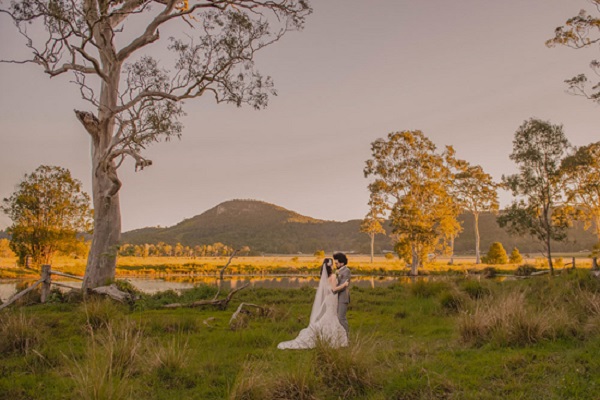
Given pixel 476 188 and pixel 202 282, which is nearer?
pixel 202 282

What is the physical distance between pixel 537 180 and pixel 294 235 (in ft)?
372

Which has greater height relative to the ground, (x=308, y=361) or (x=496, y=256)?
(x=308, y=361)

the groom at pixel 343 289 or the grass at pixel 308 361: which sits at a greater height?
the groom at pixel 343 289

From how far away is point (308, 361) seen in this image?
6074mm

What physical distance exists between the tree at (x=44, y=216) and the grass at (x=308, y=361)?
29.7m

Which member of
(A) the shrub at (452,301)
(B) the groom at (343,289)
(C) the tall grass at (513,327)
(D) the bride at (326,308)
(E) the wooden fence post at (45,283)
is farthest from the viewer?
(E) the wooden fence post at (45,283)

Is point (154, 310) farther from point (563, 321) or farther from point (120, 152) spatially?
point (563, 321)

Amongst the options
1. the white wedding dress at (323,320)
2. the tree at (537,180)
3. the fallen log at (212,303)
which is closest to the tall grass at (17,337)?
the white wedding dress at (323,320)

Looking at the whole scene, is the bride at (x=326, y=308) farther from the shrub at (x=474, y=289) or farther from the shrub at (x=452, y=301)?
the shrub at (x=474, y=289)

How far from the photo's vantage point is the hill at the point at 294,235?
11725cm

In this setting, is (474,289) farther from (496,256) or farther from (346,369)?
(496,256)

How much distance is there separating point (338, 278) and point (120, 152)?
12.0 meters

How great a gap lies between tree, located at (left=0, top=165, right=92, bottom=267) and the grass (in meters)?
29.7

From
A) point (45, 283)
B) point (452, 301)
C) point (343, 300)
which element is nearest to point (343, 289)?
point (343, 300)
